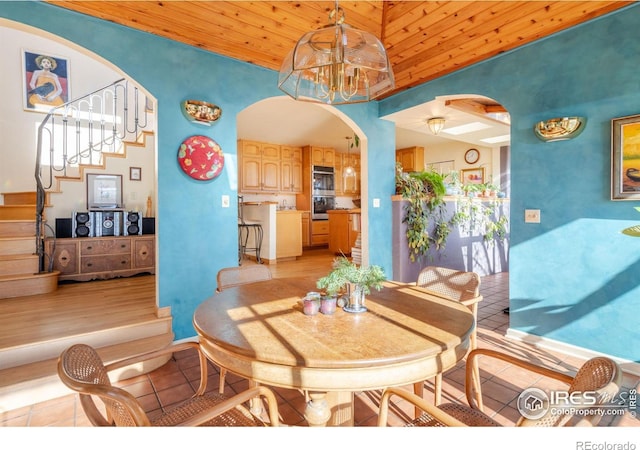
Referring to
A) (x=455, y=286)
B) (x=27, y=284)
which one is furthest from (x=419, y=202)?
(x=27, y=284)

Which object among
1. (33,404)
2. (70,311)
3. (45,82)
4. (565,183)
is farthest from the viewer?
(45,82)

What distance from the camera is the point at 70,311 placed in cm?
286

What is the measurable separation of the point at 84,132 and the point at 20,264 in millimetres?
2539

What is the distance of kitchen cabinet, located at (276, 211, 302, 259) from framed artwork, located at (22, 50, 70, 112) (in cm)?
400

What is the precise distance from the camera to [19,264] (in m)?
3.52

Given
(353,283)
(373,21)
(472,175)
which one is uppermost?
(373,21)

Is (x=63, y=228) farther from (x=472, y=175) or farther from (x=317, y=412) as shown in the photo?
(x=472, y=175)

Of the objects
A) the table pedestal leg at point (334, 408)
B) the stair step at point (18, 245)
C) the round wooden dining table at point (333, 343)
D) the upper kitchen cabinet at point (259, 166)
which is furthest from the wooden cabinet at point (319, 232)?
the table pedestal leg at point (334, 408)

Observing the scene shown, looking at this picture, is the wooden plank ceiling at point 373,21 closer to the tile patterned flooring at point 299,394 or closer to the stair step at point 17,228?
the tile patterned flooring at point 299,394

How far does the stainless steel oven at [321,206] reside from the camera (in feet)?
24.6

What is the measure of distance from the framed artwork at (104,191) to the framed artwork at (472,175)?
6662 millimetres
